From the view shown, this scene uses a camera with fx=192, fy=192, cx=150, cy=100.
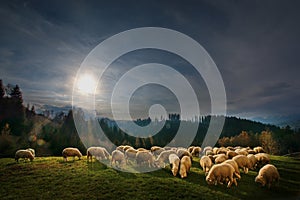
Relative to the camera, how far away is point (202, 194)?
12633 mm

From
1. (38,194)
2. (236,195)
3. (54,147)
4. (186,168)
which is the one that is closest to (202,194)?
(236,195)

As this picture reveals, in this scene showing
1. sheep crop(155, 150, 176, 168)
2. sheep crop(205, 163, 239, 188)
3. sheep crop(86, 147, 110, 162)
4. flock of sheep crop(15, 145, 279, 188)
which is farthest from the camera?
sheep crop(86, 147, 110, 162)

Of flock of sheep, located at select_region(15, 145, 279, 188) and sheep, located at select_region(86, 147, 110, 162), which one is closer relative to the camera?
flock of sheep, located at select_region(15, 145, 279, 188)

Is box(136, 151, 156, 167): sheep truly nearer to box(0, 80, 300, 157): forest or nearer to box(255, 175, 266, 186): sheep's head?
box(255, 175, 266, 186): sheep's head

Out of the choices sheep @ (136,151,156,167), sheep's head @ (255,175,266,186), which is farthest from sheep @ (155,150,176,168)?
sheep's head @ (255,175,266,186)

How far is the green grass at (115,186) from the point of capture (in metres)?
12.4

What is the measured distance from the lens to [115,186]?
13633mm

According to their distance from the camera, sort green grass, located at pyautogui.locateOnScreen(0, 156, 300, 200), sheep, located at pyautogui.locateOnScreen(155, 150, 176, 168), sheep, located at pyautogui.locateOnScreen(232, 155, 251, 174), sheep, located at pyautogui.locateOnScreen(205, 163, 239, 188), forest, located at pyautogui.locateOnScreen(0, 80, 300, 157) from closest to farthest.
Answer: green grass, located at pyautogui.locateOnScreen(0, 156, 300, 200) → sheep, located at pyautogui.locateOnScreen(205, 163, 239, 188) → sheep, located at pyautogui.locateOnScreen(232, 155, 251, 174) → sheep, located at pyautogui.locateOnScreen(155, 150, 176, 168) → forest, located at pyautogui.locateOnScreen(0, 80, 300, 157)

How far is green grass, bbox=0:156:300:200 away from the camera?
12.4 m

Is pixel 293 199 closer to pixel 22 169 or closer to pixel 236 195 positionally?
pixel 236 195

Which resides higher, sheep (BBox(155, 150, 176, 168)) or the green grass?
sheep (BBox(155, 150, 176, 168))

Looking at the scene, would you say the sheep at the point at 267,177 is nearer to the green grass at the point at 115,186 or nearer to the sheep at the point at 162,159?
the green grass at the point at 115,186

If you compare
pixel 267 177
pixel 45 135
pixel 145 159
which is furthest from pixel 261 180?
pixel 45 135

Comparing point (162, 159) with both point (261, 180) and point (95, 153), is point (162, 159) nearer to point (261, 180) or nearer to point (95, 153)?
point (95, 153)
